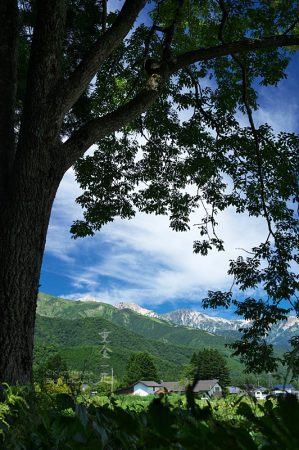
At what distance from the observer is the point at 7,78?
6.46 metres

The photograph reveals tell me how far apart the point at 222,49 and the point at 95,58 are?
218 cm

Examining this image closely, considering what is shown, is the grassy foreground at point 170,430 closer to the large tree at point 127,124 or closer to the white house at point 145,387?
the large tree at point 127,124

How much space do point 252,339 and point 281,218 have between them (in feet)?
9.59

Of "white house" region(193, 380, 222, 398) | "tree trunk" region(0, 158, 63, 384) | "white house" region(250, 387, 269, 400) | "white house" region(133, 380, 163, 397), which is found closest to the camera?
"white house" region(193, 380, 222, 398)

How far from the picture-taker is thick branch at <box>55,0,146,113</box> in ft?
19.9

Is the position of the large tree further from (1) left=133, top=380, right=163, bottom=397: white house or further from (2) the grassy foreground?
(1) left=133, top=380, right=163, bottom=397: white house

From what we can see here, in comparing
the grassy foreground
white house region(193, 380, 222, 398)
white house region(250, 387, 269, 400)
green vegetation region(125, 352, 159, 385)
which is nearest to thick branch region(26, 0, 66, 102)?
white house region(193, 380, 222, 398)

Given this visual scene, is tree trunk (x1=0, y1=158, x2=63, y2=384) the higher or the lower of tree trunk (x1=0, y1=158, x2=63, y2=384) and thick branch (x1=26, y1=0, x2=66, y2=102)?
the lower

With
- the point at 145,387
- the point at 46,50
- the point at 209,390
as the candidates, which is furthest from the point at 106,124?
the point at 145,387

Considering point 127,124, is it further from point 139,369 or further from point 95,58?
point 139,369

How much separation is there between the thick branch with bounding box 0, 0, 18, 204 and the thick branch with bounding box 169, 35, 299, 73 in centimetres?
236

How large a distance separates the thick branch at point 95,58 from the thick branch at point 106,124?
0.39 meters

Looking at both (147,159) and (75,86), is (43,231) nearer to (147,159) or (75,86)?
(75,86)

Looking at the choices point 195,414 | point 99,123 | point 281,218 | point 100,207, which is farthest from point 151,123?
point 195,414
